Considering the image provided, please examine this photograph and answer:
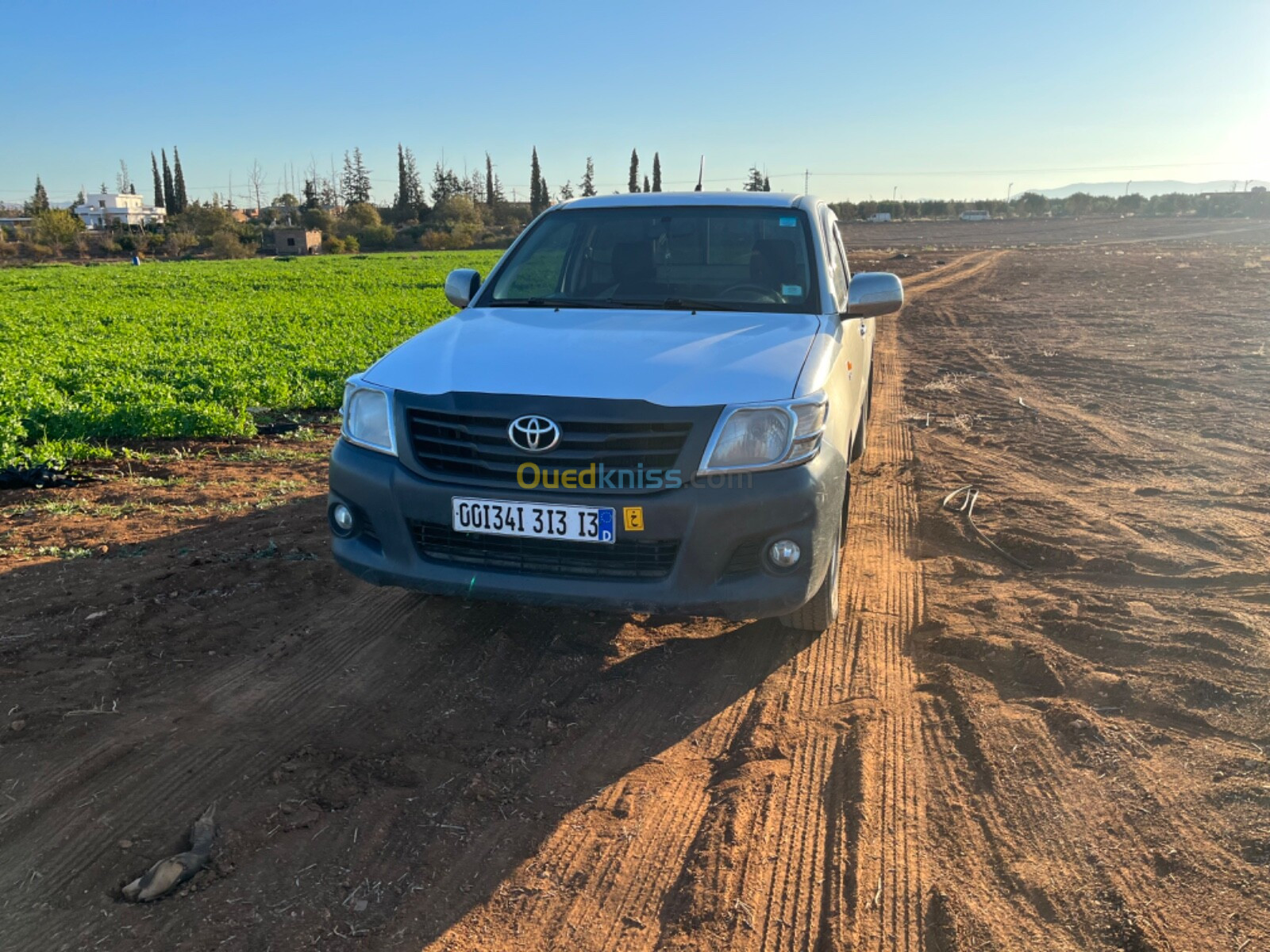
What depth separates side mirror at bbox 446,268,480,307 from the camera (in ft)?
16.6

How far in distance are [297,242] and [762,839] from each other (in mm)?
91159

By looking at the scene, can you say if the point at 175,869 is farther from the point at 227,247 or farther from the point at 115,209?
the point at 115,209

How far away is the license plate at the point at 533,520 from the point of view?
332 cm

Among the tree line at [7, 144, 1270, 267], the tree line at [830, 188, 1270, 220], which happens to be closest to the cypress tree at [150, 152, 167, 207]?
the tree line at [7, 144, 1270, 267]

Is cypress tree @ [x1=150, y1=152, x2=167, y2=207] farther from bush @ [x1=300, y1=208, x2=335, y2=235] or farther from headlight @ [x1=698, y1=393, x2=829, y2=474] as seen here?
headlight @ [x1=698, y1=393, x2=829, y2=474]

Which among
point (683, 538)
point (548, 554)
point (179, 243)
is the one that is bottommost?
point (548, 554)

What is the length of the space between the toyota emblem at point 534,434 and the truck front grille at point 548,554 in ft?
1.17

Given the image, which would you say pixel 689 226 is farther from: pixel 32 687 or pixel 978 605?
pixel 32 687

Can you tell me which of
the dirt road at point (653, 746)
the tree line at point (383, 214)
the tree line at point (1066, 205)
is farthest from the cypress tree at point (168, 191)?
the dirt road at point (653, 746)

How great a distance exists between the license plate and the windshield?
5.08 ft

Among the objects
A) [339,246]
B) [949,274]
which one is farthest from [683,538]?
[339,246]

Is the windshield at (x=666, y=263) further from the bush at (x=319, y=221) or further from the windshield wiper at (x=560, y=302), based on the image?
the bush at (x=319, y=221)

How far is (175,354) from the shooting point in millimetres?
13695

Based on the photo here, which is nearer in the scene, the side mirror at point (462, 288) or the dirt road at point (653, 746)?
the dirt road at point (653, 746)
